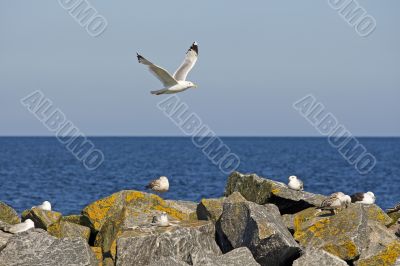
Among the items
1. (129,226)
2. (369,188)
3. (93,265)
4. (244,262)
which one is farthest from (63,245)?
(369,188)

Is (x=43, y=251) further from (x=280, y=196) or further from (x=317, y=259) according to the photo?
(x=280, y=196)

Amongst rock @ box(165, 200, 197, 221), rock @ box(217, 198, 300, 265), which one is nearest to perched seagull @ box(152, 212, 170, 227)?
rock @ box(217, 198, 300, 265)

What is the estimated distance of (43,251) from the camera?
12.8 meters

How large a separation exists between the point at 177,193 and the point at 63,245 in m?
26.1

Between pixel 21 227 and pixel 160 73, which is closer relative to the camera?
pixel 21 227

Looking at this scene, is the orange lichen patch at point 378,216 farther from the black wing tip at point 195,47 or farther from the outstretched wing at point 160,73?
→ the black wing tip at point 195,47

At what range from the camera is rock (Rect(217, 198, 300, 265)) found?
13.1 metres

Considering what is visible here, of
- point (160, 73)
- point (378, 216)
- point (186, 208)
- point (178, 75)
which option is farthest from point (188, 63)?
point (378, 216)

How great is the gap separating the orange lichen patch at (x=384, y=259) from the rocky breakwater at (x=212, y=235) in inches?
0.7

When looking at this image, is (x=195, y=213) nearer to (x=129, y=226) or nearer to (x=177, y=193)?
(x=129, y=226)

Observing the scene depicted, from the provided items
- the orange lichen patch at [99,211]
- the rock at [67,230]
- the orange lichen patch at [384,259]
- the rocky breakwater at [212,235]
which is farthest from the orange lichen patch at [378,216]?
the rock at [67,230]

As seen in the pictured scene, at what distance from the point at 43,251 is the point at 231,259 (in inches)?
118

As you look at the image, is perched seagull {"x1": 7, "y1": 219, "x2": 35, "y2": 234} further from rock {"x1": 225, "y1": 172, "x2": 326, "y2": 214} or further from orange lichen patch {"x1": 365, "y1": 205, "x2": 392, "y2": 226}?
orange lichen patch {"x1": 365, "y1": 205, "x2": 392, "y2": 226}

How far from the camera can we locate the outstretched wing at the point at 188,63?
19.6 meters
